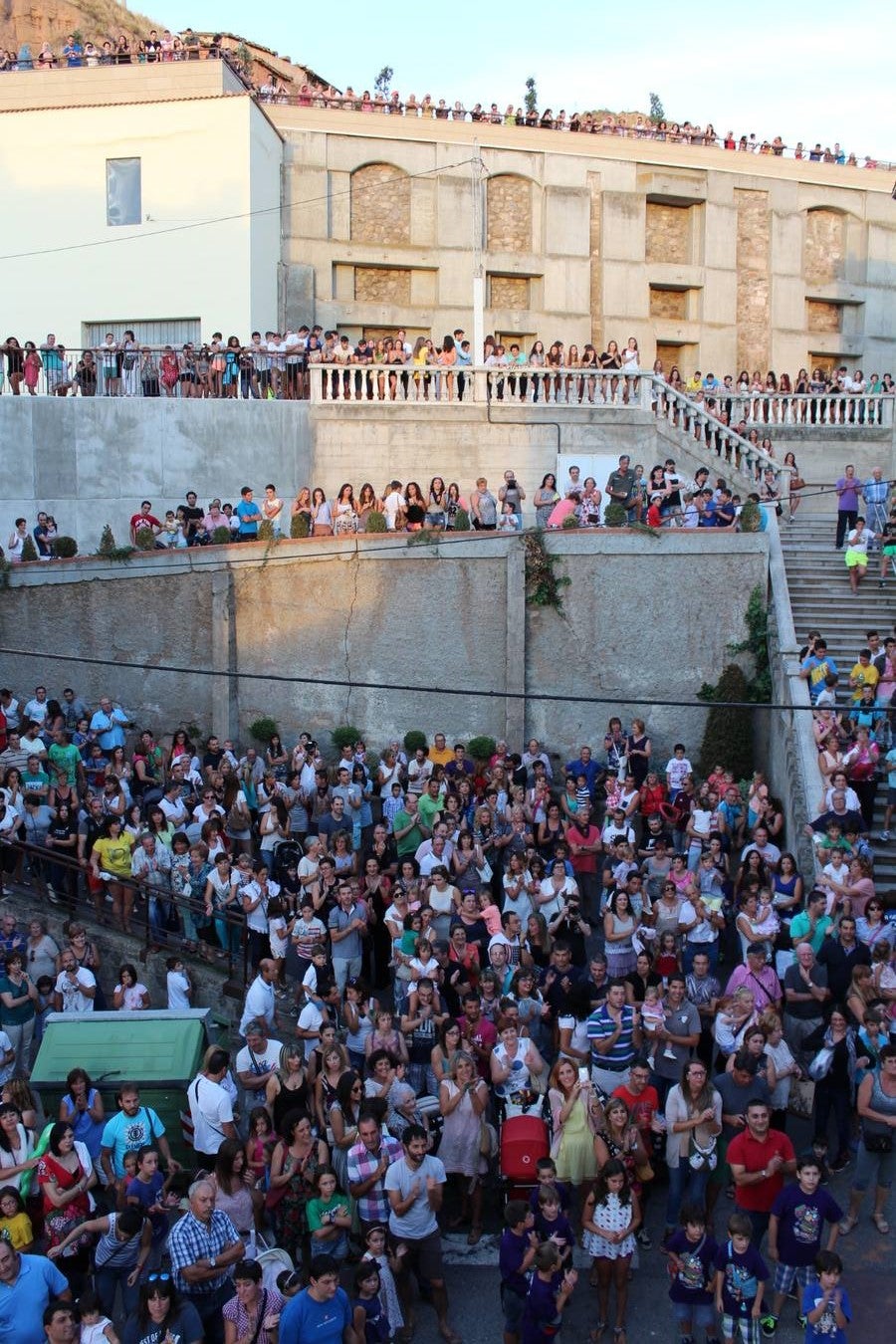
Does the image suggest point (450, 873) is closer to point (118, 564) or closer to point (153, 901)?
point (153, 901)

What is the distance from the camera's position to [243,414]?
2231 cm

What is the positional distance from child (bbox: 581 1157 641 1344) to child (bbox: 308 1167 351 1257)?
58.1 inches

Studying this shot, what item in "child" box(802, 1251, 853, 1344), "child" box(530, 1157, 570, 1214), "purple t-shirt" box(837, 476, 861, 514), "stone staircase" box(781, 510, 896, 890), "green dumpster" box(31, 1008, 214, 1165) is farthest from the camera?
"purple t-shirt" box(837, 476, 861, 514)

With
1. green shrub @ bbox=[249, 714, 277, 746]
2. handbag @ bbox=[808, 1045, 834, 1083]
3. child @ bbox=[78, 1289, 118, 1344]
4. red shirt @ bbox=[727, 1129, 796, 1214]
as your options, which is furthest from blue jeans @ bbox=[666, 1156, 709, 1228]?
green shrub @ bbox=[249, 714, 277, 746]

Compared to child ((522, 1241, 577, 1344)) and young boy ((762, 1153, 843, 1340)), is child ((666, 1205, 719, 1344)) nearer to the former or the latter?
young boy ((762, 1153, 843, 1340))

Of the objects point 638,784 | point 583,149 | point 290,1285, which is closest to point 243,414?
point 638,784

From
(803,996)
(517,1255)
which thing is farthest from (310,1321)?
(803,996)

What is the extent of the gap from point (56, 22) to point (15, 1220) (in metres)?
56.1

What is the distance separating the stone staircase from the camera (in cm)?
1720

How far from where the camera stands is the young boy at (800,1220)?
8352mm

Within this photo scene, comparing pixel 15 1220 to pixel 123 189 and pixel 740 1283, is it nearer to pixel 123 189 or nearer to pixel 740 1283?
pixel 740 1283

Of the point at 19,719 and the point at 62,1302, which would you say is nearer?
the point at 62,1302

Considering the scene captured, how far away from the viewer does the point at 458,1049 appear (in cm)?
989

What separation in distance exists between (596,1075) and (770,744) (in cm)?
787
